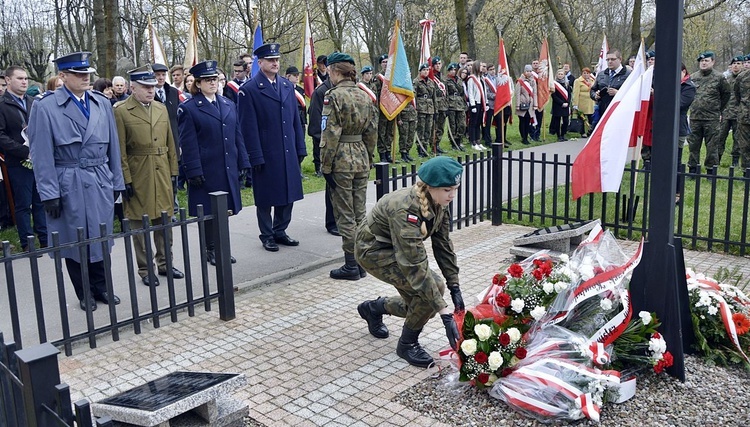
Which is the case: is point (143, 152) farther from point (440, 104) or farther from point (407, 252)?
Answer: point (440, 104)

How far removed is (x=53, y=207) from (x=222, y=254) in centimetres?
148

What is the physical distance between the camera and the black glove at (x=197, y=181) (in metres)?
7.59

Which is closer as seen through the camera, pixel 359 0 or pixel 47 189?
pixel 47 189

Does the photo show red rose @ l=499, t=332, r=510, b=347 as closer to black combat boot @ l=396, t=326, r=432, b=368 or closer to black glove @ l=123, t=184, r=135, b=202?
black combat boot @ l=396, t=326, r=432, b=368

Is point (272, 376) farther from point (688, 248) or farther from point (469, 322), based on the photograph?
point (688, 248)

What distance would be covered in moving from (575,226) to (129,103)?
488 centimetres

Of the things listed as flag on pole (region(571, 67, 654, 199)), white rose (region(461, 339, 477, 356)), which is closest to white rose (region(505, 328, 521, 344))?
white rose (region(461, 339, 477, 356))

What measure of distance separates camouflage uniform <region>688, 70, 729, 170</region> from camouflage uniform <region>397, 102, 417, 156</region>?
5541 mm

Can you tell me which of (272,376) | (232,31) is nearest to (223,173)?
(272,376)

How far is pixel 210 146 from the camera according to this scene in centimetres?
772

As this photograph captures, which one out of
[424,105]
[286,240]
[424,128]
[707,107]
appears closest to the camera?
[286,240]

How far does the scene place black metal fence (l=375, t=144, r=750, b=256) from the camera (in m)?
8.02

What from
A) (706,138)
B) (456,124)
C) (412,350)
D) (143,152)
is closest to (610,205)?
(706,138)

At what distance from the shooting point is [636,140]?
8.67 m
